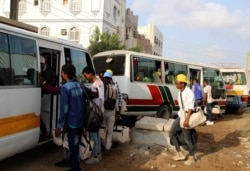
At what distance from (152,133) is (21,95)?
12.0ft

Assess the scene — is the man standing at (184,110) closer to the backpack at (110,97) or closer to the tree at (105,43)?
the backpack at (110,97)

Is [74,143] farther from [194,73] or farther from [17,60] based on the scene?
[194,73]

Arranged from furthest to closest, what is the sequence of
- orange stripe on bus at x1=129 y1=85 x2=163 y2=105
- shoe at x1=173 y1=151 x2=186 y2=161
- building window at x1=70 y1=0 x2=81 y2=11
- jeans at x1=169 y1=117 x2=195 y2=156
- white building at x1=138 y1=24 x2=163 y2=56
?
white building at x1=138 y1=24 x2=163 y2=56 < building window at x1=70 y1=0 x2=81 y2=11 < orange stripe on bus at x1=129 y1=85 x2=163 y2=105 < shoe at x1=173 y1=151 x2=186 y2=161 < jeans at x1=169 y1=117 x2=195 y2=156

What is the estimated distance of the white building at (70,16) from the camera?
126ft

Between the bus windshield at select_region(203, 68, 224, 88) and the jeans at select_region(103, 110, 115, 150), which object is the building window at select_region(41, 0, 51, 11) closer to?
the bus windshield at select_region(203, 68, 224, 88)

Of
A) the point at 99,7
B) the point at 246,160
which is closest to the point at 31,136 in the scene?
the point at 246,160

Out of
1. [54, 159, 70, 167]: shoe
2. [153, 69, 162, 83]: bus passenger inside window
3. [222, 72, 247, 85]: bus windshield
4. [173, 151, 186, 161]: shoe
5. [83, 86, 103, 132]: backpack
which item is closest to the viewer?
[83, 86, 103, 132]: backpack

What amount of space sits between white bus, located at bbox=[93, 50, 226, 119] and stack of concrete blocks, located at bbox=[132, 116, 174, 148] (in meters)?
1.90

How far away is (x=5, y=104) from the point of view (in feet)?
15.7

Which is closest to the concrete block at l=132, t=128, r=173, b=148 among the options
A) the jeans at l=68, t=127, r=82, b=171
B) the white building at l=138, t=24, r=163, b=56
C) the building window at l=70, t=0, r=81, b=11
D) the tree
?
the jeans at l=68, t=127, r=82, b=171

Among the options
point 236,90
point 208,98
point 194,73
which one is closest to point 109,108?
point 208,98

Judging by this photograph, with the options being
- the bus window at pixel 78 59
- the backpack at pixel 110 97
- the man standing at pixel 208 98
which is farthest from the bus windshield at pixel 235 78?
the backpack at pixel 110 97

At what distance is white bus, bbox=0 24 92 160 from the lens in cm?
486

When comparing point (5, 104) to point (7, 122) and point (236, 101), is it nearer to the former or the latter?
point (7, 122)
